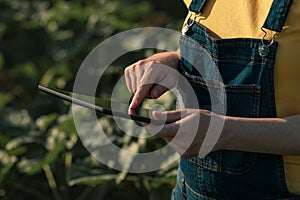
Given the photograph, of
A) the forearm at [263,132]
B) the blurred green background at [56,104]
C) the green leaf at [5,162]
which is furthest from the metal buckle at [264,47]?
the green leaf at [5,162]

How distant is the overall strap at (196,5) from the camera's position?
59.7 inches

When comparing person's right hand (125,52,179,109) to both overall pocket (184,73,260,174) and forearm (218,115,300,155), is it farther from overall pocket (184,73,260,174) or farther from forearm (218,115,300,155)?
forearm (218,115,300,155)

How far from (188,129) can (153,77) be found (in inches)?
9.6

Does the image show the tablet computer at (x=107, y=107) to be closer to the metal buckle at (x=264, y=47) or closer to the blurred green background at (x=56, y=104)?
the metal buckle at (x=264, y=47)

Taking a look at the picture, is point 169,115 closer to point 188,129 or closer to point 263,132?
point 188,129

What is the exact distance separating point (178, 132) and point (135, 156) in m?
1.10

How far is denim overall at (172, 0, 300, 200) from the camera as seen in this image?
1391 millimetres

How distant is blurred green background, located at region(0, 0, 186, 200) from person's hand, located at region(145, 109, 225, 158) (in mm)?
943

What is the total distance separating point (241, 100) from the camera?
144 centimetres

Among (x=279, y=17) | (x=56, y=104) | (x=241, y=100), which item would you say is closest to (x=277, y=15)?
(x=279, y=17)

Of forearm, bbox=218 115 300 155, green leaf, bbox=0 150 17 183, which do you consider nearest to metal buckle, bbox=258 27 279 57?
forearm, bbox=218 115 300 155

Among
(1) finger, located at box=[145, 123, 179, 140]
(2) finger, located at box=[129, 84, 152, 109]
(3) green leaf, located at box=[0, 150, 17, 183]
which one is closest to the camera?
(1) finger, located at box=[145, 123, 179, 140]

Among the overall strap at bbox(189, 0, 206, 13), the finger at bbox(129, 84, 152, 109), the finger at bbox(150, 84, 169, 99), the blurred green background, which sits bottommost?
the blurred green background

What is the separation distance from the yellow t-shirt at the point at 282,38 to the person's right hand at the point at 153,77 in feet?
0.50
